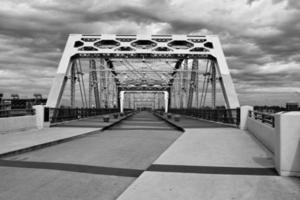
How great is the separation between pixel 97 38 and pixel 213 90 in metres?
11.7

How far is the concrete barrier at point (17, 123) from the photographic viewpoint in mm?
15448

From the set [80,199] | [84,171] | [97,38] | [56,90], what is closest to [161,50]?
Result: [97,38]

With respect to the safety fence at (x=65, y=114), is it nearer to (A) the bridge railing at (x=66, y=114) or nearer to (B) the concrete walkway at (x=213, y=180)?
(A) the bridge railing at (x=66, y=114)

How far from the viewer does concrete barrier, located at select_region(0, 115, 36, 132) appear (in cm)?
1545

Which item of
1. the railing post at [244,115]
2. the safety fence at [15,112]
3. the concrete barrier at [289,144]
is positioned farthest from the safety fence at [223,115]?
the concrete barrier at [289,144]

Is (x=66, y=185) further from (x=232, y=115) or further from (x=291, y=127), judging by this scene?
(x=232, y=115)

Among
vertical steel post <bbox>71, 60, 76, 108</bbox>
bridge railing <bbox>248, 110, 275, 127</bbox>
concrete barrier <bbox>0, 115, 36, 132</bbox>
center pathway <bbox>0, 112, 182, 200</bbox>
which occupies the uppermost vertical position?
vertical steel post <bbox>71, 60, 76, 108</bbox>

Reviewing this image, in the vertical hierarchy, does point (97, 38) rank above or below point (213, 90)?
above

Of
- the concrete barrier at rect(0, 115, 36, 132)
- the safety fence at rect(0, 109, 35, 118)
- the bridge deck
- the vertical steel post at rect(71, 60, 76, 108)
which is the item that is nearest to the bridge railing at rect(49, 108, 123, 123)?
the vertical steel post at rect(71, 60, 76, 108)

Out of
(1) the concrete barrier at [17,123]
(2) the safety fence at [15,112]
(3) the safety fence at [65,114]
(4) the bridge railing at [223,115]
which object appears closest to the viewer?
(1) the concrete barrier at [17,123]

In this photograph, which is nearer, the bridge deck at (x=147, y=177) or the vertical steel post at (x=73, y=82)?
the bridge deck at (x=147, y=177)

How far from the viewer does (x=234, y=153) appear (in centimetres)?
922

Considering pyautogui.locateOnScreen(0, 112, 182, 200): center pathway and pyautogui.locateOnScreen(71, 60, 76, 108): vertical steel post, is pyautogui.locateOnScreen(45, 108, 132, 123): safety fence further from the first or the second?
pyautogui.locateOnScreen(0, 112, 182, 200): center pathway

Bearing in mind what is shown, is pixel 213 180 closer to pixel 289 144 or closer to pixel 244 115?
pixel 289 144
